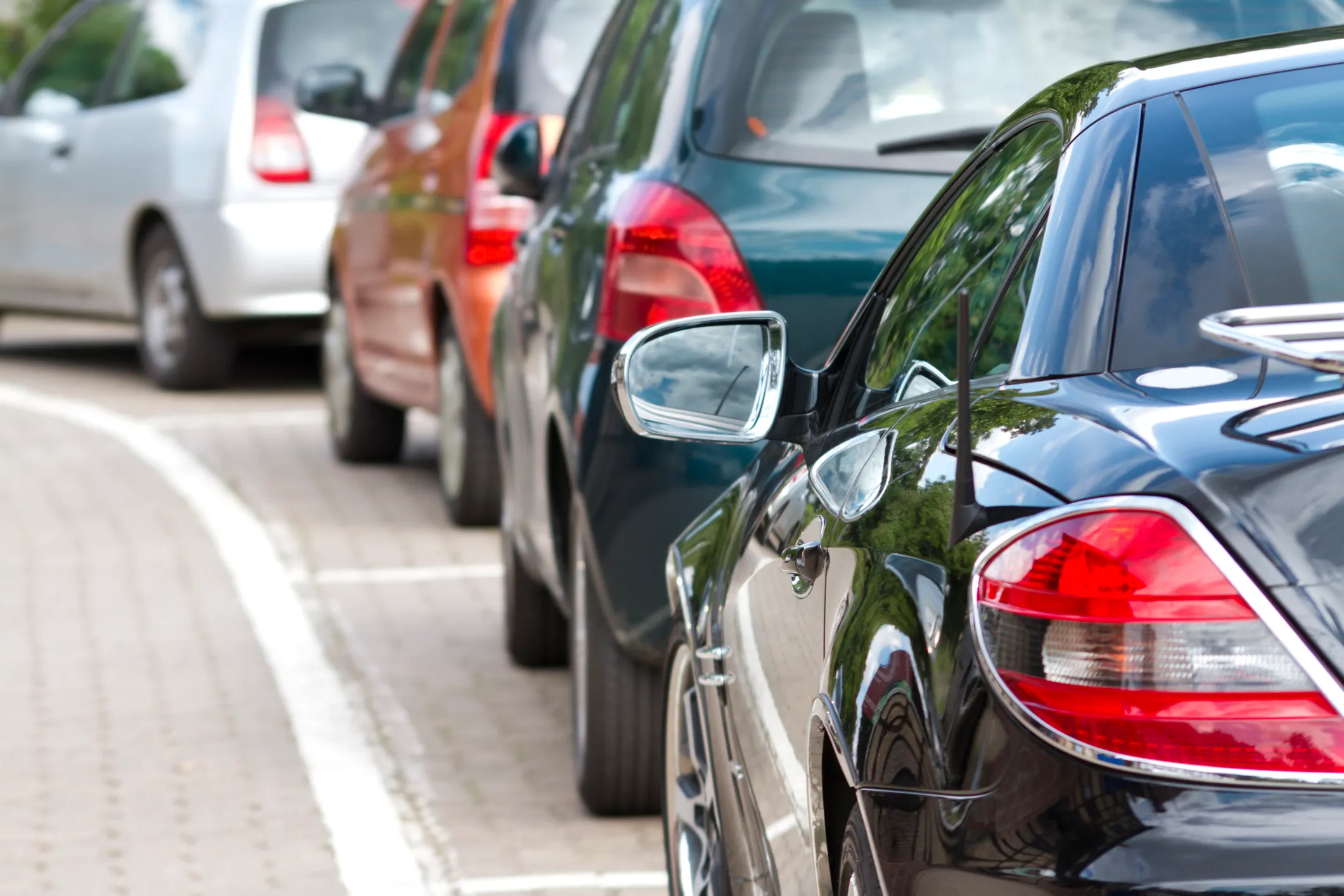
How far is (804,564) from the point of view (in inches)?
113

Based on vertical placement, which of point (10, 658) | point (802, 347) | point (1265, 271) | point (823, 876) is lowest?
point (10, 658)

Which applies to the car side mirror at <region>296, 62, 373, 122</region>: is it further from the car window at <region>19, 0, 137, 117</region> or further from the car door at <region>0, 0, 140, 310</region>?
the car window at <region>19, 0, 137, 117</region>

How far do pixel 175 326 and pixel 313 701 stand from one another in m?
7.08

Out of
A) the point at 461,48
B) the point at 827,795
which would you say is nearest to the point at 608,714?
the point at 827,795

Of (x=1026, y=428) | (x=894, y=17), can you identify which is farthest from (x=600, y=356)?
(x=1026, y=428)

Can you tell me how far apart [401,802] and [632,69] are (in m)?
1.81

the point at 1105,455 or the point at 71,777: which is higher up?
the point at 1105,455

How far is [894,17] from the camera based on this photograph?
495cm

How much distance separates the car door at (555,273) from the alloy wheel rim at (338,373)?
13.9ft

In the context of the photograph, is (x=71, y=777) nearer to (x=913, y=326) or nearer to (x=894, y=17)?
(x=894, y=17)

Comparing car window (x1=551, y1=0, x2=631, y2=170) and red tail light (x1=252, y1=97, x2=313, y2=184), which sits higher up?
car window (x1=551, y1=0, x2=631, y2=170)

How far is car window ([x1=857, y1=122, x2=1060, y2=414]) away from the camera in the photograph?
2738 mm

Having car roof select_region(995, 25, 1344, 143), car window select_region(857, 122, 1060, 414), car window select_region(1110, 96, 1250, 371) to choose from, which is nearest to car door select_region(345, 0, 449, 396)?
car window select_region(857, 122, 1060, 414)

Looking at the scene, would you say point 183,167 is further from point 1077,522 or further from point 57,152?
point 1077,522
